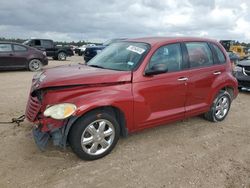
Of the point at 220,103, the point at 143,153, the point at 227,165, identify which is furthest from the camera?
the point at 220,103

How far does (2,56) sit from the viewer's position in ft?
42.6

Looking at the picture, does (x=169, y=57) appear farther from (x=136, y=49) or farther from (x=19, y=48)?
(x=19, y=48)

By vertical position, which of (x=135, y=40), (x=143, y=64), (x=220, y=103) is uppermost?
(x=135, y=40)

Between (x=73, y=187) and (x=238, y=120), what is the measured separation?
425 cm

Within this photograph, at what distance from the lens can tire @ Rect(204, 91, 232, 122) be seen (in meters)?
5.78

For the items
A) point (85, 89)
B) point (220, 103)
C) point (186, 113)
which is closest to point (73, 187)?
point (85, 89)

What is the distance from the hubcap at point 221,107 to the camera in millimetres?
5883

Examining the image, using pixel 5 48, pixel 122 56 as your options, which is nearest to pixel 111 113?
pixel 122 56

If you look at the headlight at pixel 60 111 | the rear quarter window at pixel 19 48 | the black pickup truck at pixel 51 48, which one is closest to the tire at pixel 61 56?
the black pickup truck at pixel 51 48

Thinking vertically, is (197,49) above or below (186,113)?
above

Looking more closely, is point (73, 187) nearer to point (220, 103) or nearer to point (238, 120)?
point (220, 103)

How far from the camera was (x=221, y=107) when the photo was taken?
19.5ft

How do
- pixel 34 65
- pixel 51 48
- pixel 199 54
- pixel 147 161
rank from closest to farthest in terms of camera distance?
pixel 147 161 → pixel 199 54 → pixel 34 65 → pixel 51 48

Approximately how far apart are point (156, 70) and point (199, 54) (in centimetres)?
142
